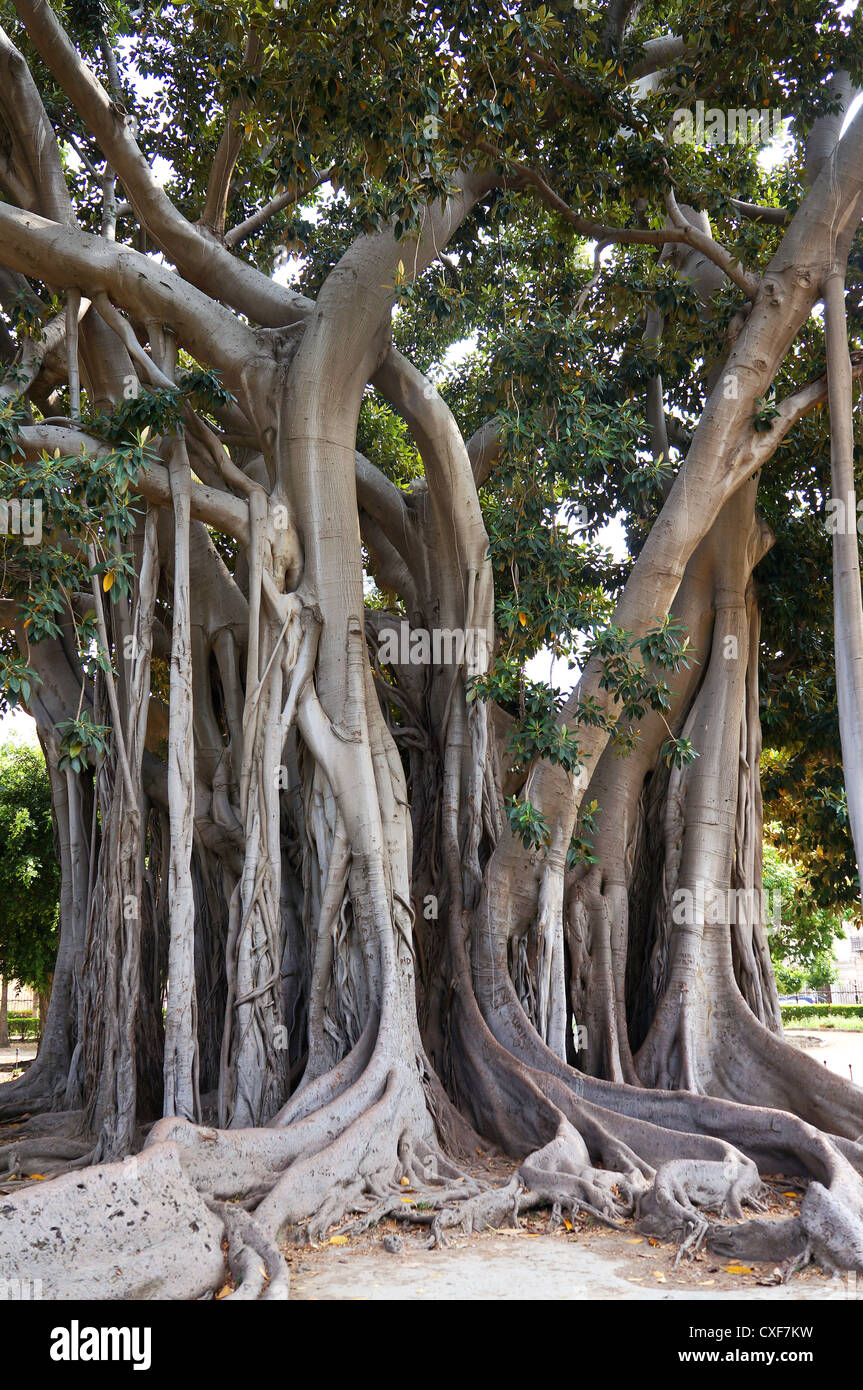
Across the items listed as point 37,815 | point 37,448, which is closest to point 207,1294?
point 37,448

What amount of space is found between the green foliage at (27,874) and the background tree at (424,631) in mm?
7754

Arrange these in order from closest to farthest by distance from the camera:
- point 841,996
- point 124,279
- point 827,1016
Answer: point 124,279 → point 827,1016 → point 841,996

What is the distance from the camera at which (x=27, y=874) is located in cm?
1421

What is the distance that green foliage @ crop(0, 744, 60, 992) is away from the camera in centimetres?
1447

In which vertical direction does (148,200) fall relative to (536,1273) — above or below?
above

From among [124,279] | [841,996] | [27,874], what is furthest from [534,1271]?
[841,996]

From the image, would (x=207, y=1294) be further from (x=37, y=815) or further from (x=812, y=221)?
(x=37, y=815)

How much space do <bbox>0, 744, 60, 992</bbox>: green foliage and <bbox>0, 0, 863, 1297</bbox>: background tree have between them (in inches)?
305

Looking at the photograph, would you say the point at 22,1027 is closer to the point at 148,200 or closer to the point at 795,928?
the point at 795,928

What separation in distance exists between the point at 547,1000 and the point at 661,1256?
94.1 inches

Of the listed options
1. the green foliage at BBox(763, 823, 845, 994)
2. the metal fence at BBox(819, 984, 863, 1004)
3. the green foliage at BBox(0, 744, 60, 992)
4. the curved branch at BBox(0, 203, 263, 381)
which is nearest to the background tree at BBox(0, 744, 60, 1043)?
the green foliage at BBox(0, 744, 60, 992)

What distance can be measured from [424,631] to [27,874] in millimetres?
8958

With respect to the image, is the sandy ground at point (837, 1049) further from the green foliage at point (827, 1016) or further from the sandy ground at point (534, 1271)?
the sandy ground at point (534, 1271)

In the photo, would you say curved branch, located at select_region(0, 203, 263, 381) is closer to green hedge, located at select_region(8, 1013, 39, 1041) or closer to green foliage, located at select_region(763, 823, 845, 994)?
green foliage, located at select_region(763, 823, 845, 994)
